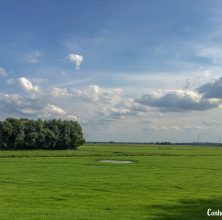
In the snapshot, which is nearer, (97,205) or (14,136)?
(97,205)

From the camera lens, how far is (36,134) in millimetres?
145750

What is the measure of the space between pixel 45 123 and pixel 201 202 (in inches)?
5387

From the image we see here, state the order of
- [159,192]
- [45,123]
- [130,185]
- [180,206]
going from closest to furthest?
Answer: [180,206]
[159,192]
[130,185]
[45,123]

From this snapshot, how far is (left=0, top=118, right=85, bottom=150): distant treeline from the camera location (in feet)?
474

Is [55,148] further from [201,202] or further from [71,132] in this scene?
[201,202]

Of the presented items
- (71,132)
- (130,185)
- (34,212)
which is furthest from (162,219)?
(71,132)

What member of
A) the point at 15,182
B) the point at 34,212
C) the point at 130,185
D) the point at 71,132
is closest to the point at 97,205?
the point at 34,212

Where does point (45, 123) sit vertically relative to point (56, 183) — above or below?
above

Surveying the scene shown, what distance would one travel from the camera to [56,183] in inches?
1366

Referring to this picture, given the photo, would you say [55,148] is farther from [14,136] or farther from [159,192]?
[159,192]

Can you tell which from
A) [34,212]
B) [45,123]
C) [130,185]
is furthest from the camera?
[45,123]

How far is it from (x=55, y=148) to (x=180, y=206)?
441ft

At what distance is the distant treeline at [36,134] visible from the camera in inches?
5684

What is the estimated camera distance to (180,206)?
22.0 meters
